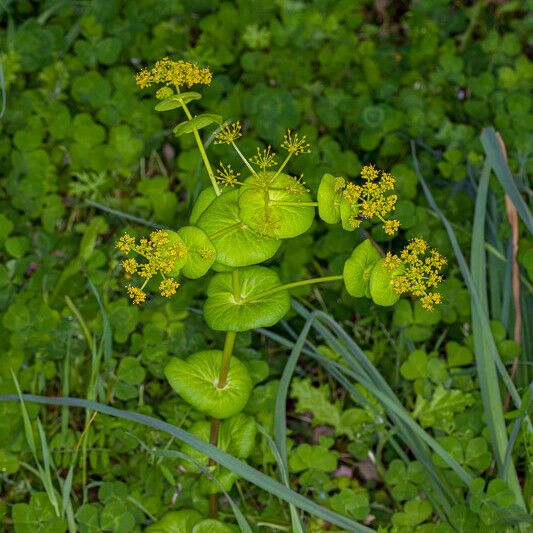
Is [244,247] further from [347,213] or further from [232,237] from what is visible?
[347,213]

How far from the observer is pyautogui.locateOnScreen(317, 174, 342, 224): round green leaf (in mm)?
1946

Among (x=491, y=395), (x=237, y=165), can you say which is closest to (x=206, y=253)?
(x=491, y=395)

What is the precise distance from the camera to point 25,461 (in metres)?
2.69

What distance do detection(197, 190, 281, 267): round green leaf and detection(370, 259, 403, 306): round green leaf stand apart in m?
0.26

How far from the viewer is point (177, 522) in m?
2.50

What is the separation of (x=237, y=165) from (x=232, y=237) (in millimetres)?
1237

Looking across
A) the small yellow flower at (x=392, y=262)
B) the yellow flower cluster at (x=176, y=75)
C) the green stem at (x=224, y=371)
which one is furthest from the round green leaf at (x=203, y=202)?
the small yellow flower at (x=392, y=262)

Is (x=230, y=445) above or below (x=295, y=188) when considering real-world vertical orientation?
below

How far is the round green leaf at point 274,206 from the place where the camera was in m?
1.96

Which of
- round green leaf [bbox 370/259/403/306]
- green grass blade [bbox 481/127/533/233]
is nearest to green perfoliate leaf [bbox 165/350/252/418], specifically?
round green leaf [bbox 370/259/403/306]

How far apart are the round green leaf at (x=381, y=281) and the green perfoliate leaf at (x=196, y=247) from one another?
395 mm

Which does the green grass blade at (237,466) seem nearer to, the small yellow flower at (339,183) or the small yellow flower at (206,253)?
the small yellow flower at (206,253)

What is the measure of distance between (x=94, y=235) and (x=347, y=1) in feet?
5.61

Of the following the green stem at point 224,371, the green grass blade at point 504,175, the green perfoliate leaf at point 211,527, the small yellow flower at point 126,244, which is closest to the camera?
the small yellow flower at point 126,244
